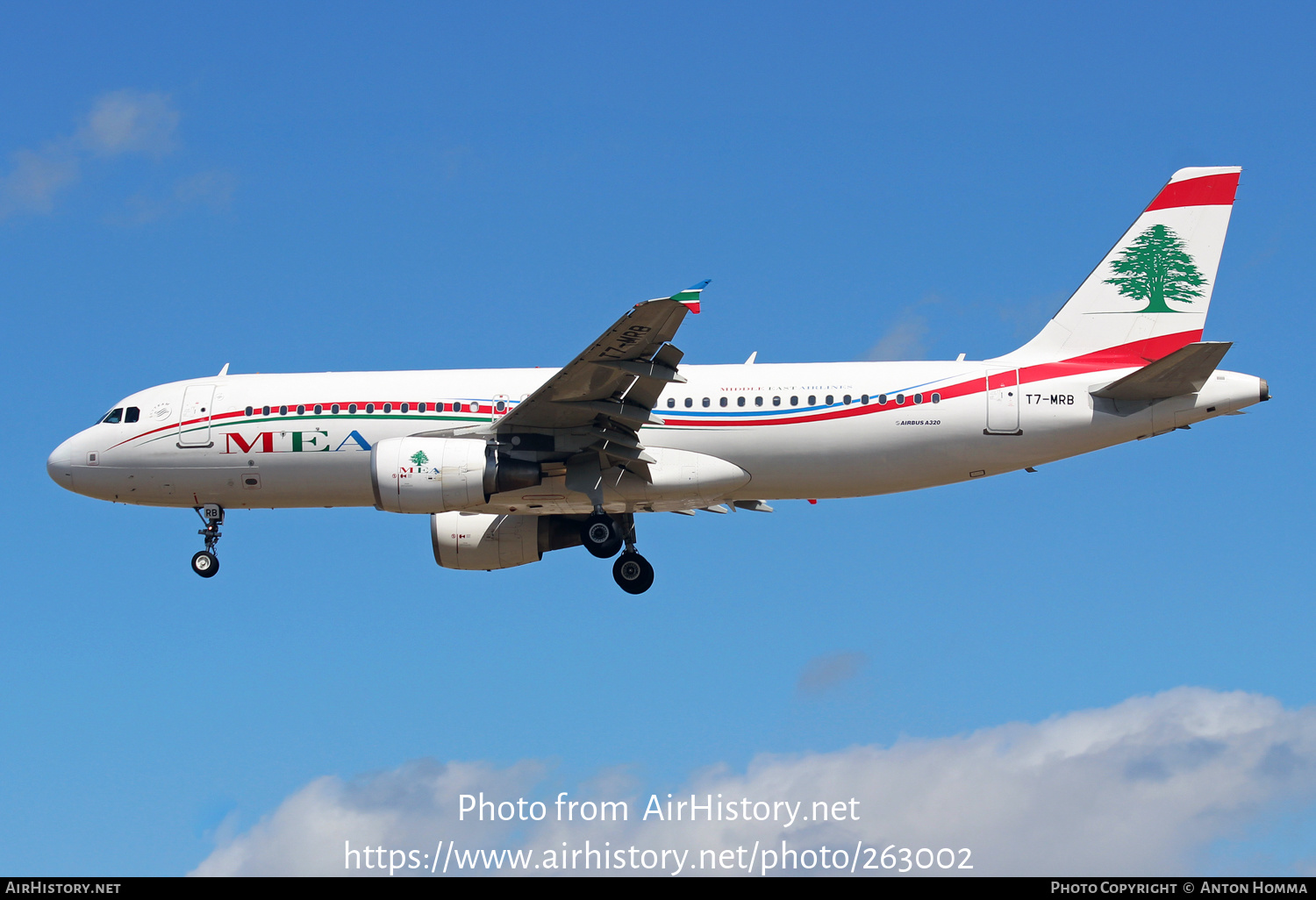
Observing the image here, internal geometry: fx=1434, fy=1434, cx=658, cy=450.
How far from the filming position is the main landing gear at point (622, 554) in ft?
88.3

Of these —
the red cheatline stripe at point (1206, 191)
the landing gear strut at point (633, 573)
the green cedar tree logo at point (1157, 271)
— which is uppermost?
the red cheatline stripe at point (1206, 191)

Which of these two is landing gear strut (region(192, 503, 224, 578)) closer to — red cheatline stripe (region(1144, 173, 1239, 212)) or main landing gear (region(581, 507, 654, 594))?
main landing gear (region(581, 507, 654, 594))

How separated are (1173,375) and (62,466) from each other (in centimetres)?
2070

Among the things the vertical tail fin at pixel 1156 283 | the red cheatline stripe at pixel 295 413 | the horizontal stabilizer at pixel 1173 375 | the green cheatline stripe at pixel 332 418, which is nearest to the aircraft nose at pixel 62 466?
the red cheatline stripe at pixel 295 413

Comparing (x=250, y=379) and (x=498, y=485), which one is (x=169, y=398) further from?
(x=498, y=485)

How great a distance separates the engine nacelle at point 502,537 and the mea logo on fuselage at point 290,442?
11.0 feet

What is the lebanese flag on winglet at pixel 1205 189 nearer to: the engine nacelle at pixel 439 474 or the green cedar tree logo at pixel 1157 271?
the green cedar tree logo at pixel 1157 271

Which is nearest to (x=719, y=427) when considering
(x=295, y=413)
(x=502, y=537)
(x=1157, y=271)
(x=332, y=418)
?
(x=502, y=537)

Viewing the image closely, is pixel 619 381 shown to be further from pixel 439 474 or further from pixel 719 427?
pixel 439 474

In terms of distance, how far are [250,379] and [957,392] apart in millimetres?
13393

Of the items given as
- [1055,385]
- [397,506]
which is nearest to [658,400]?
[397,506]

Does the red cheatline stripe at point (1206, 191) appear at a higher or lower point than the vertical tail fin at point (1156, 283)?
higher
